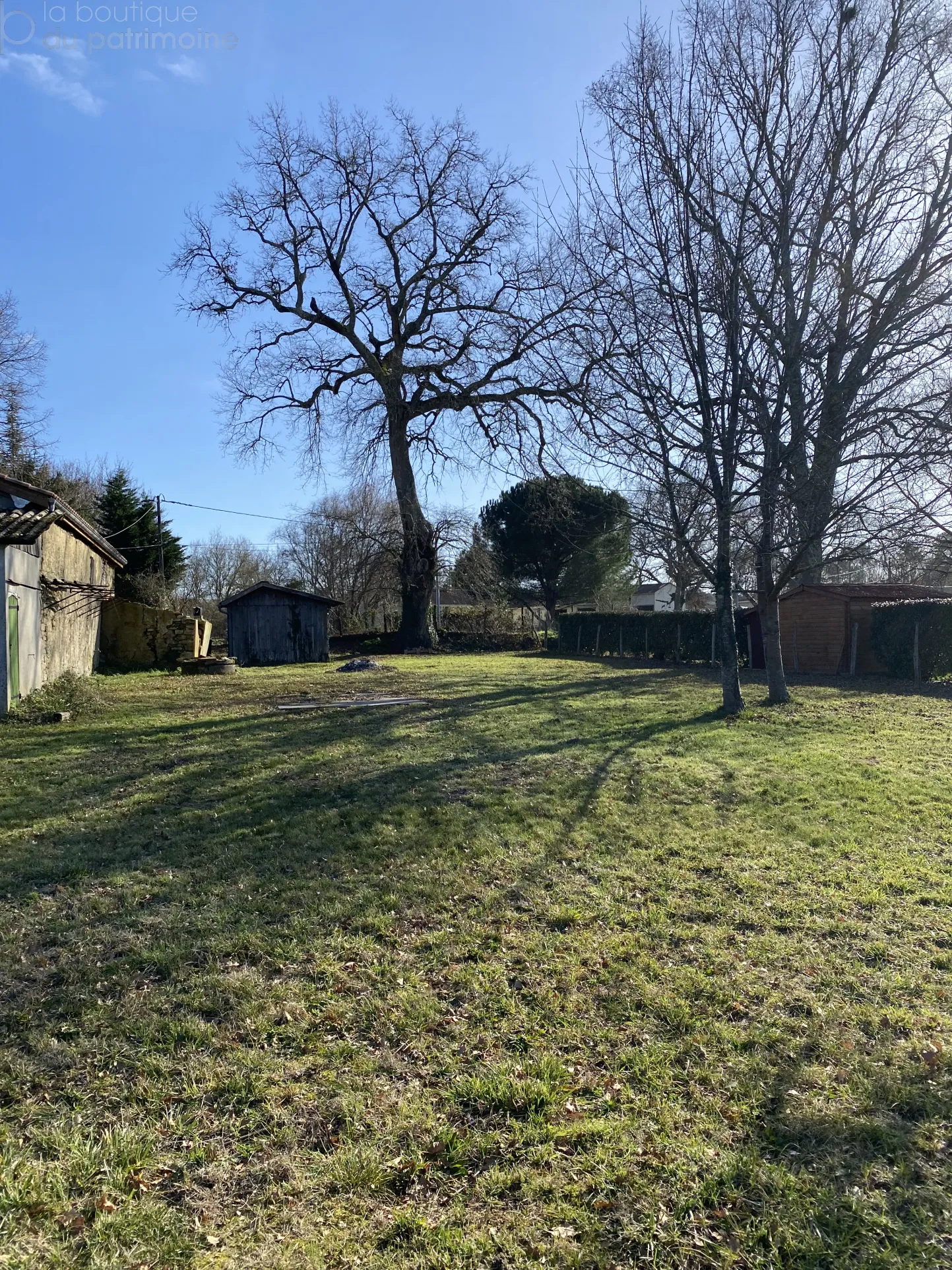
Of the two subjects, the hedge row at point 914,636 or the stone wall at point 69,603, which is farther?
the hedge row at point 914,636

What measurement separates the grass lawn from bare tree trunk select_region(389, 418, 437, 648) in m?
19.6

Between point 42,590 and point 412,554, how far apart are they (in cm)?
1534

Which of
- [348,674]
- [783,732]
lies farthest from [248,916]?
[348,674]

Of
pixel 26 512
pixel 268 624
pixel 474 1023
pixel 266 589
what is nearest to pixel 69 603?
pixel 26 512

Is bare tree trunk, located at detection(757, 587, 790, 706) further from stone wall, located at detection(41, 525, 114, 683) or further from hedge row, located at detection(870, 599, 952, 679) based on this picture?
stone wall, located at detection(41, 525, 114, 683)

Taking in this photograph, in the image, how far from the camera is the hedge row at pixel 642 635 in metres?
22.5

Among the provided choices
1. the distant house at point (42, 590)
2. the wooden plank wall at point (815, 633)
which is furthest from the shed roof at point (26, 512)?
the wooden plank wall at point (815, 633)

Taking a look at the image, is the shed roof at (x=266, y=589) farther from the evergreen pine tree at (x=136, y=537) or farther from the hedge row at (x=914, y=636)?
the hedge row at (x=914, y=636)

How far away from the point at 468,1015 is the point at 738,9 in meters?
11.7

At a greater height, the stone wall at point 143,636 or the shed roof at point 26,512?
the shed roof at point 26,512

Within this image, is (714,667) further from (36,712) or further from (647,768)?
(36,712)

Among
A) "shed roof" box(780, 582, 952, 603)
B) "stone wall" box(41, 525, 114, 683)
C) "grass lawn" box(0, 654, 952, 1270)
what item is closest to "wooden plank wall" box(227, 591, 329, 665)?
"stone wall" box(41, 525, 114, 683)

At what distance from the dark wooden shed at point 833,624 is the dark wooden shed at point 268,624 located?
581 inches

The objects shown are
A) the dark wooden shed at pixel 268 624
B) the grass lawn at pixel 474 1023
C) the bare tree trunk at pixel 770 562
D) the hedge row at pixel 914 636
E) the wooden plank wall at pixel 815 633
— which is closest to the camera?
the grass lawn at pixel 474 1023
